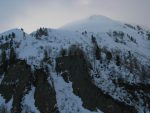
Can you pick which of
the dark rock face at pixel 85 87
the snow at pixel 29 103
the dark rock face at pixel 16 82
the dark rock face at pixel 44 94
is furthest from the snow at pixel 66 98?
the dark rock face at pixel 16 82

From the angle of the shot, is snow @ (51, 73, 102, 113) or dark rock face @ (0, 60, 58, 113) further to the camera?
dark rock face @ (0, 60, 58, 113)

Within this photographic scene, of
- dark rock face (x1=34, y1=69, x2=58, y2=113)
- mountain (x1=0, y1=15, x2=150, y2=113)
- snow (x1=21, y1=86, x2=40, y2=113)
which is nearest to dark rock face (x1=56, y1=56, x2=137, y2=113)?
mountain (x1=0, y1=15, x2=150, y2=113)


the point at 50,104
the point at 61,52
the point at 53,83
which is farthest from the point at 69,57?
the point at 50,104

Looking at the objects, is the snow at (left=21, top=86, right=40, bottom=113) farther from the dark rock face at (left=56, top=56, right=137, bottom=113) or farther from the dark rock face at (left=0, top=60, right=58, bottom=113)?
the dark rock face at (left=56, top=56, right=137, bottom=113)

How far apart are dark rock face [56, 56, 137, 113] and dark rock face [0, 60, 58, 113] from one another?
11039 millimetres

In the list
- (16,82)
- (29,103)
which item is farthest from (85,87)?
(16,82)

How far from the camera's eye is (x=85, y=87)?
170 m

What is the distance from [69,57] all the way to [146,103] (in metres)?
44.4

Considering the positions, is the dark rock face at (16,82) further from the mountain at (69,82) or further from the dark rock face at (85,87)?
the dark rock face at (85,87)

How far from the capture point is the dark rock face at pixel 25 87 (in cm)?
15921

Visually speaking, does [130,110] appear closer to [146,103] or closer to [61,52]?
[146,103]

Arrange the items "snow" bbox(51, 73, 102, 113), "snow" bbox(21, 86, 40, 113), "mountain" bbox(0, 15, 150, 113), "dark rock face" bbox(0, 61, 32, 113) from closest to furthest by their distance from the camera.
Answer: "snow" bbox(21, 86, 40, 113) < "snow" bbox(51, 73, 102, 113) < "mountain" bbox(0, 15, 150, 113) < "dark rock face" bbox(0, 61, 32, 113)

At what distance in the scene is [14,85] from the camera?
173125 mm

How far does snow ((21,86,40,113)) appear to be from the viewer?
155875 mm
